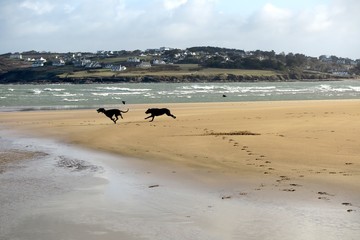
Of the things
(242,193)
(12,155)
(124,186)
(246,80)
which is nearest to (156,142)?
(12,155)

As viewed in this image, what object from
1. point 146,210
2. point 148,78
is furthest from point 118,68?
point 146,210

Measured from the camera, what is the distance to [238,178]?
9164mm

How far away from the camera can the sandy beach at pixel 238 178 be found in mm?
6219

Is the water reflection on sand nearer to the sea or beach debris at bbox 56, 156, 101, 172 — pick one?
beach debris at bbox 56, 156, 101, 172

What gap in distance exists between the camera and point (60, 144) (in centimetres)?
1527

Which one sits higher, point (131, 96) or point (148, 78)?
→ point (148, 78)

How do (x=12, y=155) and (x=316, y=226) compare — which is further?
(x=12, y=155)

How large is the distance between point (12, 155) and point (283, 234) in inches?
351

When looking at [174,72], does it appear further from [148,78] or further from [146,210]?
[146,210]

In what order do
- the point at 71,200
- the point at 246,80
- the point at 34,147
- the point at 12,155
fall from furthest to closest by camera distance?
the point at 246,80 < the point at 34,147 < the point at 12,155 < the point at 71,200

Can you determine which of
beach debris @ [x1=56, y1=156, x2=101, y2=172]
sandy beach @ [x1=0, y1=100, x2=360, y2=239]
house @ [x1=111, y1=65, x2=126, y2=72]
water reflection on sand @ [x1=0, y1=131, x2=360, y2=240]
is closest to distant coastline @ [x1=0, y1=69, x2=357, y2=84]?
house @ [x1=111, y1=65, x2=126, y2=72]

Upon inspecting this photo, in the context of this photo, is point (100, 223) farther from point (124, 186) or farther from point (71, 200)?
point (124, 186)

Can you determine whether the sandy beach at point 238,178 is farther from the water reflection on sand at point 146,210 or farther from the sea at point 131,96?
the sea at point 131,96

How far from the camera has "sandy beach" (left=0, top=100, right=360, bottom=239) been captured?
622cm
